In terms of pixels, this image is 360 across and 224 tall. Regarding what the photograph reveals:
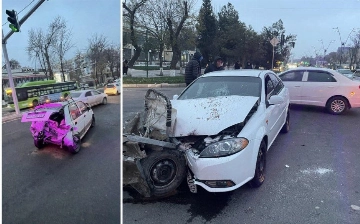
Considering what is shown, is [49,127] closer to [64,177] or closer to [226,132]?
[64,177]

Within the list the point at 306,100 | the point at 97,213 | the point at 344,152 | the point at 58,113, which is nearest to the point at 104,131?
the point at 58,113

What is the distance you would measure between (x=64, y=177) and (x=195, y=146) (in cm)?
211

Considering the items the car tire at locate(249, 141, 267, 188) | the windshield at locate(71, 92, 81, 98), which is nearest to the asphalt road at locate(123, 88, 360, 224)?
the car tire at locate(249, 141, 267, 188)

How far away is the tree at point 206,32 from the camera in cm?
2778

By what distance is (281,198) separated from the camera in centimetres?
296

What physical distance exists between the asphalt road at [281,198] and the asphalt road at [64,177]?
102 centimetres

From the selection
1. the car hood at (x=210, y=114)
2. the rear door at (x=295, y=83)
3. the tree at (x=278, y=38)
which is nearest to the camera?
the car hood at (x=210, y=114)

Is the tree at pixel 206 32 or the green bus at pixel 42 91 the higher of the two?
the tree at pixel 206 32

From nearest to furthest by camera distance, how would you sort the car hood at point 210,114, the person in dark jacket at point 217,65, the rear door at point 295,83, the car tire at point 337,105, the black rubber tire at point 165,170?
the black rubber tire at point 165,170 < the car hood at point 210,114 < the person in dark jacket at point 217,65 < the car tire at point 337,105 < the rear door at point 295,83

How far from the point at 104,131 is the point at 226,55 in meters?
27.0

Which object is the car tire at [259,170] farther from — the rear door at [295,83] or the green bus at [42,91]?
the rear door at [295,83]

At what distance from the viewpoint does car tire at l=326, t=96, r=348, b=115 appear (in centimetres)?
705

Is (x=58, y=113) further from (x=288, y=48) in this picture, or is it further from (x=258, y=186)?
(x=288, y=48)

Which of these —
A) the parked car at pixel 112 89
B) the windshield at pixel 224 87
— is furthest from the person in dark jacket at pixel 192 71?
the parked car at pixel 112 89
